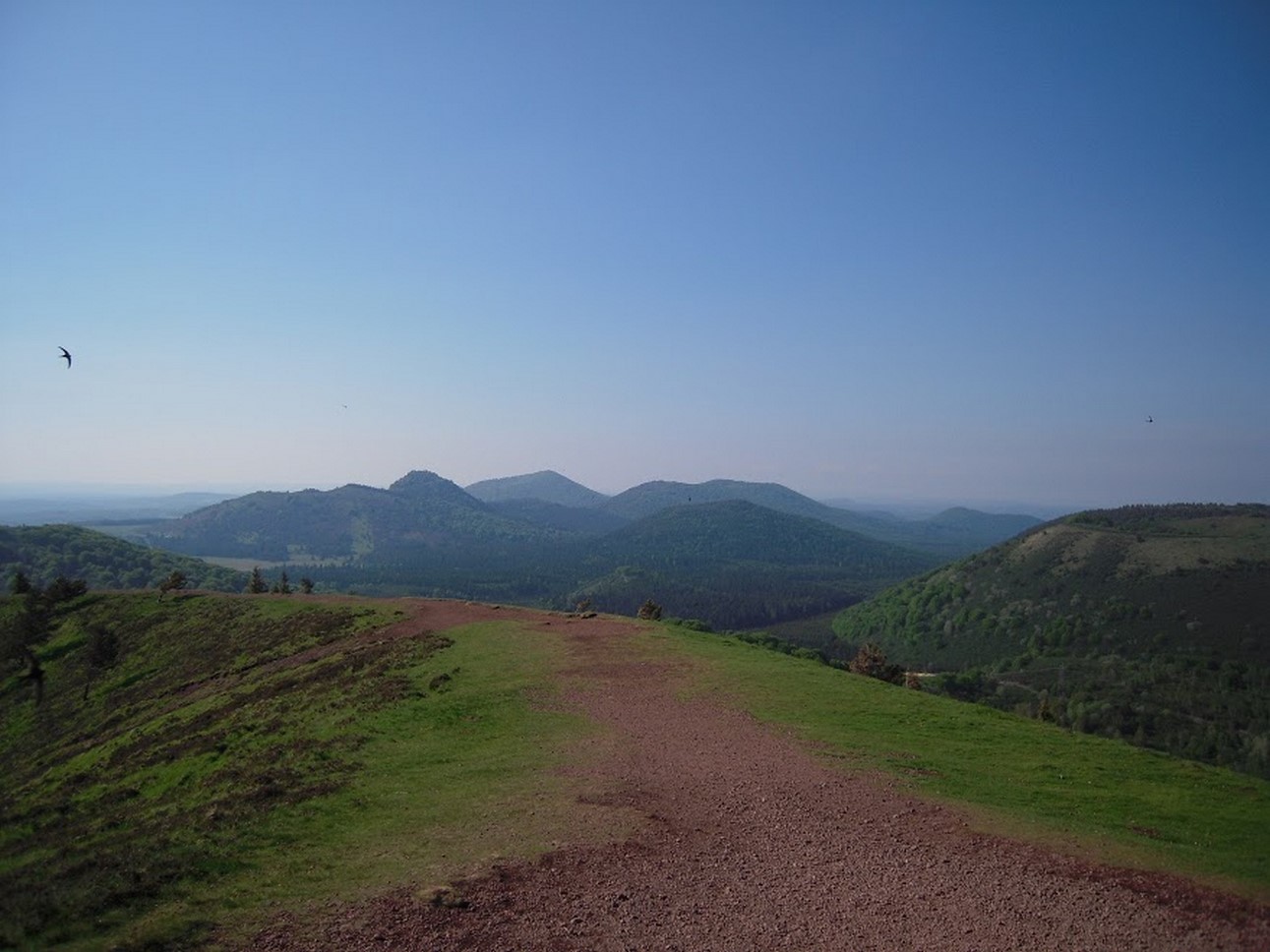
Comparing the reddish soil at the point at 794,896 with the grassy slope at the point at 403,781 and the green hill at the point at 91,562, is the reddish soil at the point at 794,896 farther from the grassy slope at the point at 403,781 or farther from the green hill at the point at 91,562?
the green hill at the point at 91,562

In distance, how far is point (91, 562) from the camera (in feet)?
514

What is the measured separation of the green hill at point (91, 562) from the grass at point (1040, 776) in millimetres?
160623

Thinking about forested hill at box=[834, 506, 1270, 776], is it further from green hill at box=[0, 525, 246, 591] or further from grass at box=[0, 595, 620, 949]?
green hill at box=[0, 525, 246, 591]

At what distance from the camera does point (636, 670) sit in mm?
31797

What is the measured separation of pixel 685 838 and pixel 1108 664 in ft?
435

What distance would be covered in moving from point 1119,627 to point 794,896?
152778 mm

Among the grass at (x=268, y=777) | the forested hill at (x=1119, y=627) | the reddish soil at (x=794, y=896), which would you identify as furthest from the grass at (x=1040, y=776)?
the forested hill at (x=1119, y=627)

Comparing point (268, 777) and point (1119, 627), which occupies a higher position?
point (268, 777)

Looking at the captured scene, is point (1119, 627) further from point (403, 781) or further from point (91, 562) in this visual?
point (91, 562)

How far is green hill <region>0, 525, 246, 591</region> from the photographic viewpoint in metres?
151

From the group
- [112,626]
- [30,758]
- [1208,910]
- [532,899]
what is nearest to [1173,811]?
[1208,910]

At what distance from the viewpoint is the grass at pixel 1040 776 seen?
14.3 m

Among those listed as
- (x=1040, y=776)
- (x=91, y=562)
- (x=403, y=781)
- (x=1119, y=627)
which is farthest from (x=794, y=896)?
(x=91, y=562)

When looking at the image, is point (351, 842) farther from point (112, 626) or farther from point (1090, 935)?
point (112, 626)
